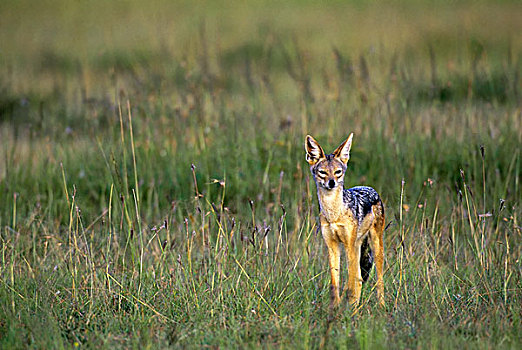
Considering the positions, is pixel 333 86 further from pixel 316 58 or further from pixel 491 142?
pixel 316 58

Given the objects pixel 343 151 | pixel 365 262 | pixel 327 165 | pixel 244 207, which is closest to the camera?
pixel 327 165

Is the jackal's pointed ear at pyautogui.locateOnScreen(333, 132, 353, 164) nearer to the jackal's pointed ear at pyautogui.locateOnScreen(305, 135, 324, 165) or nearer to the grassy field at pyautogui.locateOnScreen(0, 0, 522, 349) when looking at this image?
the jackal's pointed ear at pyautogui.locateOnScreen(305, 135, 324, 165)

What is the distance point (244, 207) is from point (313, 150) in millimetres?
2600

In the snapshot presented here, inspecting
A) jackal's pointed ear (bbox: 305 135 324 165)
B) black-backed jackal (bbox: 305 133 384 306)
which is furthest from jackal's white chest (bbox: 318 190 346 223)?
jackal's pointed ear (bbox: 305 135 324 165)

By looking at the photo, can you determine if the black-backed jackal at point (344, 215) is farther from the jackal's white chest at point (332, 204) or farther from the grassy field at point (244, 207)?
A: the grassy field at point (244, 207)

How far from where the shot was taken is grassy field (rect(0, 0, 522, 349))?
4289 millimetres

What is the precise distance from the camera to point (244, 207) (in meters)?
6.87

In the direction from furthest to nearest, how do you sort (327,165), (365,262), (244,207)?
(244,207) < (365,262) < (327,165)

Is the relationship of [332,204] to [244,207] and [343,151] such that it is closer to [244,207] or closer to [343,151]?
[343,151]

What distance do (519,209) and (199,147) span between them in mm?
3591

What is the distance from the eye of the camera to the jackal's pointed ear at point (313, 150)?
4348 millimetres

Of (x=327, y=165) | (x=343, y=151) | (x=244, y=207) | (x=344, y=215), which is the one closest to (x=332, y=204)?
(x=344, y=215)

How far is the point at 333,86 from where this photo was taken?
8.86 m

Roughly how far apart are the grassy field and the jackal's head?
→ 25.6 inches
